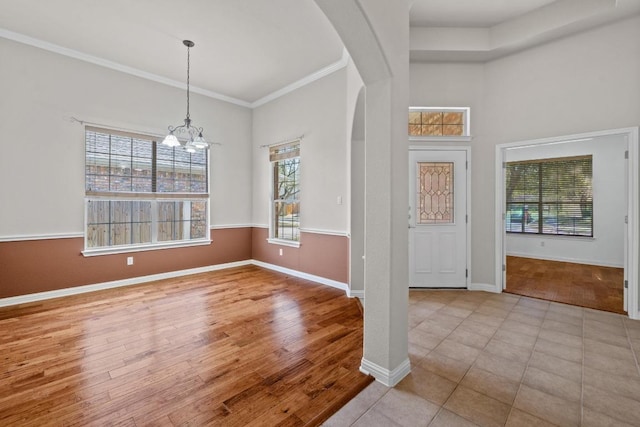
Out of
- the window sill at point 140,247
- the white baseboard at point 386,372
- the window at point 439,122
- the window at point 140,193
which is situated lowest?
the white baseboard at point 386,372

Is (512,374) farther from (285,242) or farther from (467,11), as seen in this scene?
(467,11)

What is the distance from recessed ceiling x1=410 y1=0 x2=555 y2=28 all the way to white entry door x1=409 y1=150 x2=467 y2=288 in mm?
1655

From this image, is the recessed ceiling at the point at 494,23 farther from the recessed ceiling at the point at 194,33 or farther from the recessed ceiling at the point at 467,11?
the recessed ceiling at the point at 194,33

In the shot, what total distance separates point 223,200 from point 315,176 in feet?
6.74

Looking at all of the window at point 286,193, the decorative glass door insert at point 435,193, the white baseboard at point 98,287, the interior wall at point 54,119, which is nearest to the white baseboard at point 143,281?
the white baseboard at point 98,287

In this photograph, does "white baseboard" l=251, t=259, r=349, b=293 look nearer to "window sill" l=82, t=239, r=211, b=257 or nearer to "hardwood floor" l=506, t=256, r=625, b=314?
"window sill" l=82, t=239, r=211, b=257

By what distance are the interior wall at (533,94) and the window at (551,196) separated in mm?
3434

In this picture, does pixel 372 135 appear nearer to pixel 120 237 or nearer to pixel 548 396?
pixel 548 396

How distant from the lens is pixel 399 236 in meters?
2.10

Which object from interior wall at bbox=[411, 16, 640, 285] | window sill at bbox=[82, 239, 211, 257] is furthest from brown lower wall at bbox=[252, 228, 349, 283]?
interior wall at bbox=[411, 16, 640, 285]

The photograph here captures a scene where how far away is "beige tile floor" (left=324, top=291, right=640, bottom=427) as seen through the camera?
172 cm

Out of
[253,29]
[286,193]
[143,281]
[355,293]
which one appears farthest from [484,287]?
[143,281]

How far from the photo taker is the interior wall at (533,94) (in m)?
3.26

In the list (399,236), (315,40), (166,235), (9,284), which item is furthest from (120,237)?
(399,236)
